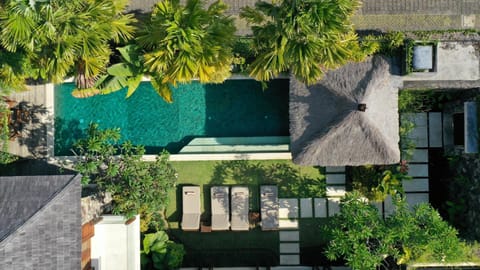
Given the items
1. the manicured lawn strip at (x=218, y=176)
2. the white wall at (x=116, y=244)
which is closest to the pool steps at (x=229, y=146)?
the manicured lawn strip at (x=218, y=176)

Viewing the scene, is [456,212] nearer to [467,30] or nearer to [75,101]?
[467,30]

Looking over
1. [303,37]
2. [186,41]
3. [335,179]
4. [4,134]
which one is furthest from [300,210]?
[4,134]

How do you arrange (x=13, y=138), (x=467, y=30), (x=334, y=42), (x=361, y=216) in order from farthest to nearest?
(x=13, y=138)
(x=467, y=30)
(x=361, y=216)
(x=334, y=42)

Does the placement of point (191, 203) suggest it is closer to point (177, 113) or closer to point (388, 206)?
point (177, 113)

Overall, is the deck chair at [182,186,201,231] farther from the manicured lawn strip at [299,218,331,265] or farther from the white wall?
the manicured lawn strip at [299,218,331,265]

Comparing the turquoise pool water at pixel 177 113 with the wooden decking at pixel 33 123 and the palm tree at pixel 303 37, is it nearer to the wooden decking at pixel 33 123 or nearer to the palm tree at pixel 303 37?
the wooden decking at pixel 33 123

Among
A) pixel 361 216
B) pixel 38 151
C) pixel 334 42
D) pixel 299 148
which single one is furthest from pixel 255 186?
pixel 38 151

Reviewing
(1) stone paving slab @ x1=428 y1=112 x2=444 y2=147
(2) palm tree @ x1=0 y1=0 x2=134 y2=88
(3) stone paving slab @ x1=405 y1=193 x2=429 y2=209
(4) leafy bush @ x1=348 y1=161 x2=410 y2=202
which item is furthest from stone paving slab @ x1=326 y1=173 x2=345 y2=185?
(2) palm tree @ x1=0 y1=0 x2=134 y2=88
